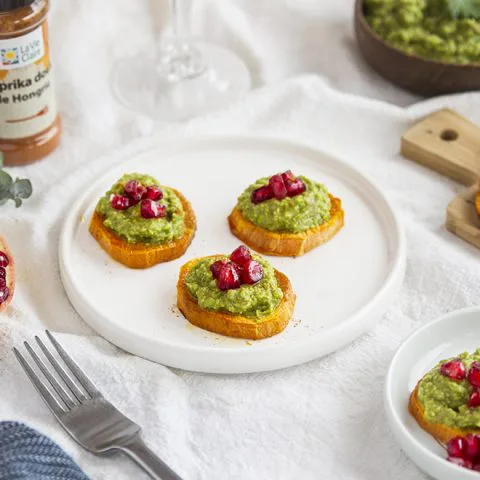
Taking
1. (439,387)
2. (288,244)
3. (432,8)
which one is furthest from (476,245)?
(432,8)

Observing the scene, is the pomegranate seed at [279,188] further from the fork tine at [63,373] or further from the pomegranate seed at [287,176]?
the fork tine at [63,373]

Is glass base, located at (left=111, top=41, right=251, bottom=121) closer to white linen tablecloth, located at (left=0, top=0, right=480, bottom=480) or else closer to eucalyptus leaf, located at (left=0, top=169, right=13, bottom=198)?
white linen tablecloth, located at (left=0, top=0, right=480, bottom=480)

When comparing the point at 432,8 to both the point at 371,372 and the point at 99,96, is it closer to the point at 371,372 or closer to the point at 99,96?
the point at 99,96

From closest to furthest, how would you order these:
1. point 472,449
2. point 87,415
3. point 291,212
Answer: point 472,449 → point 87,415 → point 291,212

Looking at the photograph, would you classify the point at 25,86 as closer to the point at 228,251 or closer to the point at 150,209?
the point at 150,209

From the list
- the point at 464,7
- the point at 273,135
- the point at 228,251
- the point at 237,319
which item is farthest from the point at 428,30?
the point at 237,319

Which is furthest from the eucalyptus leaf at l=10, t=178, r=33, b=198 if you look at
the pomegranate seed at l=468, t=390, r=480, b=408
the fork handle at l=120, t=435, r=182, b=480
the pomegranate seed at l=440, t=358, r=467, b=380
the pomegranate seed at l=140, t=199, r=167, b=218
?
the pomegranate seed at l=468, t=390, r=480, b=408
